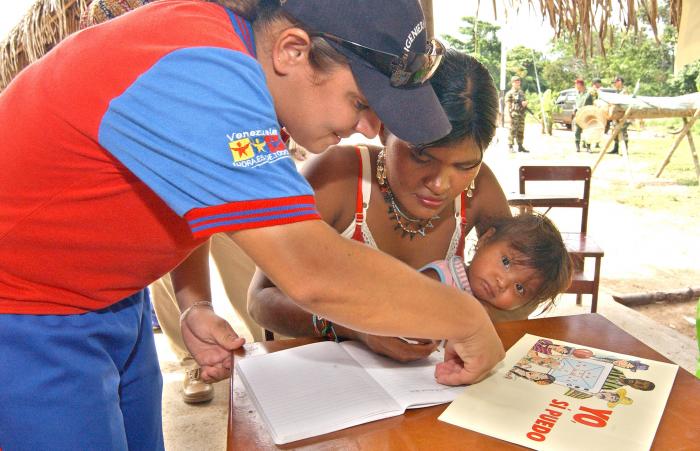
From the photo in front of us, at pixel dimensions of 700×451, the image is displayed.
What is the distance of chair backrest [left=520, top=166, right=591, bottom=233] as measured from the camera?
3.71 meters

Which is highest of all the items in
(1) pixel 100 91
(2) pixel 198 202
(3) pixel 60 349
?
(1) pixel 100 91

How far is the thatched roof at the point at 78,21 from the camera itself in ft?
7.52

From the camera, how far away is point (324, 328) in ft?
4.10

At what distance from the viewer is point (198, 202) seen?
64cm

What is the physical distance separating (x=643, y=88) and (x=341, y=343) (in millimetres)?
17795

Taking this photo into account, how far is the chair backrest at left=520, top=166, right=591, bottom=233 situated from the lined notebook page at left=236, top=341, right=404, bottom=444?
116 inches

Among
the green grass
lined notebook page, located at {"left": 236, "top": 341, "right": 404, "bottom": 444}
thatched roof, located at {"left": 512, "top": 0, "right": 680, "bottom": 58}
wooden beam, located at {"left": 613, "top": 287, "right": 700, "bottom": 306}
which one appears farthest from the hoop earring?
the green grass

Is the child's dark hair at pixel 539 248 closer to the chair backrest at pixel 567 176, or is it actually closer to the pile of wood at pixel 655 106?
the chair backrest at pixel 567 176

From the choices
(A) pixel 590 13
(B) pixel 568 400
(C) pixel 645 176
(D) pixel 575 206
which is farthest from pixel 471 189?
(C) pixel 645 176

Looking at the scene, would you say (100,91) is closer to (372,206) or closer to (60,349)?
(60,349)

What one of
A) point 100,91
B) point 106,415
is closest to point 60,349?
point 106,415

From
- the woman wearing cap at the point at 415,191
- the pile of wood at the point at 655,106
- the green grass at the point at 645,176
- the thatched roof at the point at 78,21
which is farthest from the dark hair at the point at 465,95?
the pile of wood at the point at 655,106

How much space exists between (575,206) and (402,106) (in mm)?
3182

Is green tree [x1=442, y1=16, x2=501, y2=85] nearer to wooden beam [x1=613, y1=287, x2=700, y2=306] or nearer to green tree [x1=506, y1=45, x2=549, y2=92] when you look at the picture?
green tree [x1=506, y1=45, x2=549, y2=92]
